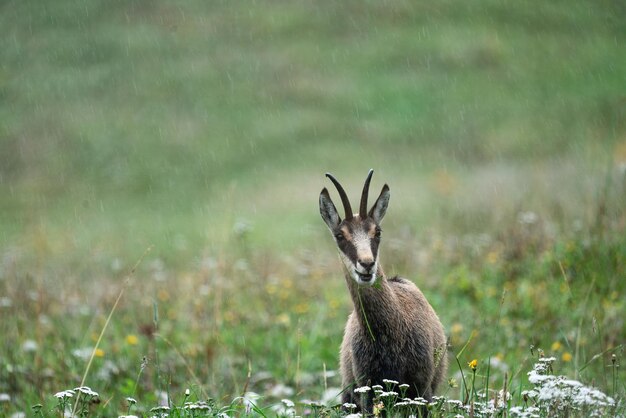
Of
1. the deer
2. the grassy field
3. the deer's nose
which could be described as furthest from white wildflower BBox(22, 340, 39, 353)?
the deer's nose

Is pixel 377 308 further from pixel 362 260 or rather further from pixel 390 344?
pixel 362 260

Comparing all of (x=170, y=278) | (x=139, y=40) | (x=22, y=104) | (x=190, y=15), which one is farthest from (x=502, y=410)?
(x=190, y=15)

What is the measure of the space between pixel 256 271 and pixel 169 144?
59.7 ft

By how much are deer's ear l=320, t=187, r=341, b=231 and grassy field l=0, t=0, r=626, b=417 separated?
115 cm

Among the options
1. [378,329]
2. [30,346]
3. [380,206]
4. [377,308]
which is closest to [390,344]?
[378,329]

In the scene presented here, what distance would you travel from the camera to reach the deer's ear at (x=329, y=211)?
5059 mm

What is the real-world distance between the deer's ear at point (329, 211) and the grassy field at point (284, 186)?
1.15 meters

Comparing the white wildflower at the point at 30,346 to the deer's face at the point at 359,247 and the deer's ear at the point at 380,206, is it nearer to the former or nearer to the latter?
the deer's face at the point at 359,247

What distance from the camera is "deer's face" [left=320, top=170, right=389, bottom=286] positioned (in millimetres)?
4648

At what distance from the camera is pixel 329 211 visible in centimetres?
507

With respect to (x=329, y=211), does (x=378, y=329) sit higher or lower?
lower

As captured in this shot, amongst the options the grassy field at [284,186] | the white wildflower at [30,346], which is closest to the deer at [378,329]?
the grassy field at [284,186]

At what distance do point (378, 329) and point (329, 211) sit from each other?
788 mm

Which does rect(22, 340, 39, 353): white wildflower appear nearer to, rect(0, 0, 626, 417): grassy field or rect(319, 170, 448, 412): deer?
rect(0, 0, 626, 417): grassy field
